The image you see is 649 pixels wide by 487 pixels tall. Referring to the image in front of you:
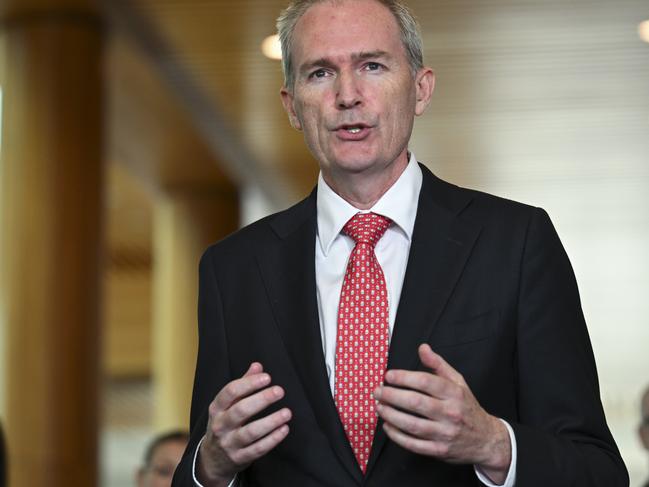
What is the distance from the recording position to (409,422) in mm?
2102

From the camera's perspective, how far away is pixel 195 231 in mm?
18516

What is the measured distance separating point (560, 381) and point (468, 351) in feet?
0.61

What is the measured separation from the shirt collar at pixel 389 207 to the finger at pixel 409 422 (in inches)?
24.0

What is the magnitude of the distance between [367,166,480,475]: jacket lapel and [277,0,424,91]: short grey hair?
30cm

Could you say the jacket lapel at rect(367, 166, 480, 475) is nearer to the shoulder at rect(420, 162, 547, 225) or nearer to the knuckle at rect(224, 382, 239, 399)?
the shoulder at rect(420, 162, 547, 225)

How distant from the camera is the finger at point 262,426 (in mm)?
2240

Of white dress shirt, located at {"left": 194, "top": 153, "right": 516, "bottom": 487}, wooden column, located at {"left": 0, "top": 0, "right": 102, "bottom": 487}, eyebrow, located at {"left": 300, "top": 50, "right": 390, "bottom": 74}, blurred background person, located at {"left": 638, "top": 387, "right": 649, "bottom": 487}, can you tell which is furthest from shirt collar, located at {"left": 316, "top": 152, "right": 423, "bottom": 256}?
wooden column, located at {"left": 0, "top": 0, "right": 102, "bottom": 487}

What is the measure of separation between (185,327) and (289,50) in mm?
16014

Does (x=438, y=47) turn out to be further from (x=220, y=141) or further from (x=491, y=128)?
(x=220, y=141)

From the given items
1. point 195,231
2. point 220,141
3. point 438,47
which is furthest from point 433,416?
point 195,231

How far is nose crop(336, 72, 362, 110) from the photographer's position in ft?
8.46

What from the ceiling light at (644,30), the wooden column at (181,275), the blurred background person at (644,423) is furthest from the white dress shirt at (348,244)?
the wooden column at (181,275)

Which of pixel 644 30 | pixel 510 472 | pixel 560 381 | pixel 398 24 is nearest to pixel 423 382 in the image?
pixel 510 472

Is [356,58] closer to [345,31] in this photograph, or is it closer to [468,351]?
[345,31]
